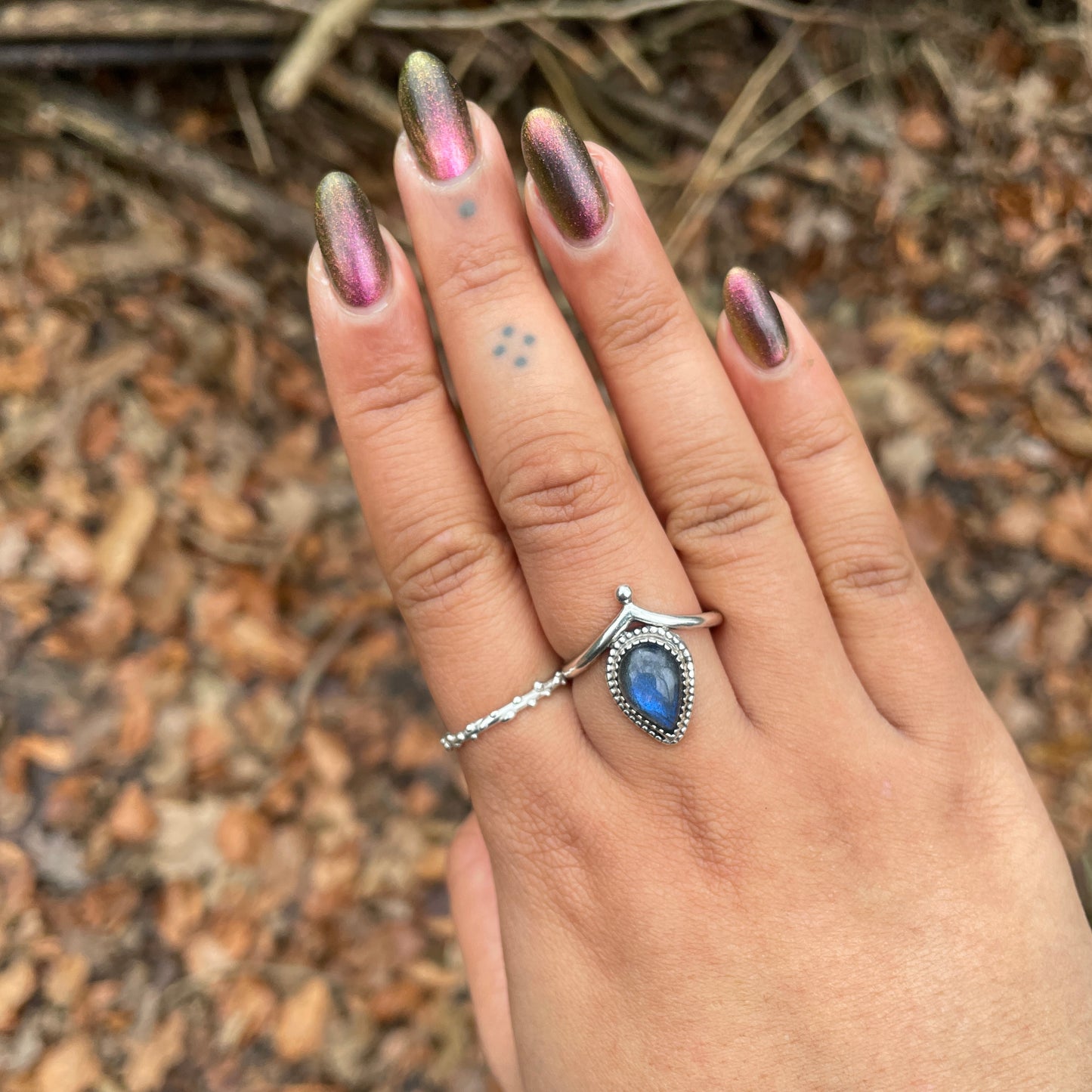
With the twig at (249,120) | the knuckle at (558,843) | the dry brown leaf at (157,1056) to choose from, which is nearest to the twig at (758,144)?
the twig at (249,120)

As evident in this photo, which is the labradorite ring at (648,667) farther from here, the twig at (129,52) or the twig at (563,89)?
the twig at (129,52)

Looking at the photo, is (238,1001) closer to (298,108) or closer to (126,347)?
(126,347)

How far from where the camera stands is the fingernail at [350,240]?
156 centimetres

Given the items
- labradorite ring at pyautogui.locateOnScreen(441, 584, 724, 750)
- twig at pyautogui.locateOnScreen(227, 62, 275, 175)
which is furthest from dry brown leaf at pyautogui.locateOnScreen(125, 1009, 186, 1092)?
twig at pyautogui.locateOnScreen(227, 62, 275, 175)

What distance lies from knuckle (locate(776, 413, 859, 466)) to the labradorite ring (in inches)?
18.0

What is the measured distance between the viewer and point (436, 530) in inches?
67.4

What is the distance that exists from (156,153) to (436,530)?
1925mm

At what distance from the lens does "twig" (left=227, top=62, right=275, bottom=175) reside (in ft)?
9.39

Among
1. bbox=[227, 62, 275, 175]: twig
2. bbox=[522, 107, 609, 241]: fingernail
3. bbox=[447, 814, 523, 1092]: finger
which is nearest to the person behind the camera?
bbox=[522, 107, 609, 241]: fingernail

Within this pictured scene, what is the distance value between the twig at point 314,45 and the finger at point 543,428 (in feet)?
4.10

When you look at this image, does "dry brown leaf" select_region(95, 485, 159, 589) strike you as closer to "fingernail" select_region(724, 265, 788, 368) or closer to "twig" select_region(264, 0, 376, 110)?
"twig" select_region(264, 0, 376, 110)

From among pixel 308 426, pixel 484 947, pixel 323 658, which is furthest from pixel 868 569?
pixel 308 426

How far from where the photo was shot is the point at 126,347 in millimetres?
2961

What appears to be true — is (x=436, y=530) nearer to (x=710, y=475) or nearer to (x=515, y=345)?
(x=515, y=345)
